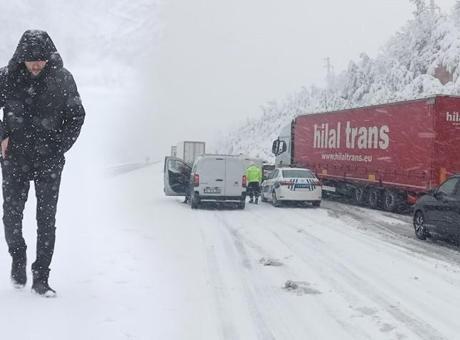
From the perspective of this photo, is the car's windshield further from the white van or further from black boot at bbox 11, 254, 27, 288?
black boot at bbox 11, 254, 27, 288

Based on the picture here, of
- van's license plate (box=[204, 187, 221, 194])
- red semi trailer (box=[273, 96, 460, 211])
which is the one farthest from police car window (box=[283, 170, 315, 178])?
van's license plate (box=[204, 187, 221, 194])

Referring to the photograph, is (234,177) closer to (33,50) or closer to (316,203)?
(316,203)

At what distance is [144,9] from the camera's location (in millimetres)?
7801

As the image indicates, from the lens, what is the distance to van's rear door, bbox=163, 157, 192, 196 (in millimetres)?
20672

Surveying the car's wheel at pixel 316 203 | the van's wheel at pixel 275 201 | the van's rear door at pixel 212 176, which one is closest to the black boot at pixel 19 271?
the van's rear door at pixel 212 176

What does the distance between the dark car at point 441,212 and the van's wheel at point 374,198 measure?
7204mm

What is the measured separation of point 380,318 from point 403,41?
56023mm

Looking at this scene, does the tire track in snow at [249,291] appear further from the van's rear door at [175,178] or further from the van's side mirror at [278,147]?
the van's side mirror at [278,147]

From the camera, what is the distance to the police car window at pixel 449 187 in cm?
1148

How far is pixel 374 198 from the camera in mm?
20156

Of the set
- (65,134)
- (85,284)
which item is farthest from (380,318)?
(65,134)

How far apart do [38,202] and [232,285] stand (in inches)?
125

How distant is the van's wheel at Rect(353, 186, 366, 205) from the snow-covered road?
320 inches

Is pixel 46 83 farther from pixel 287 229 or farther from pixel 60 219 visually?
pixel 287 229
